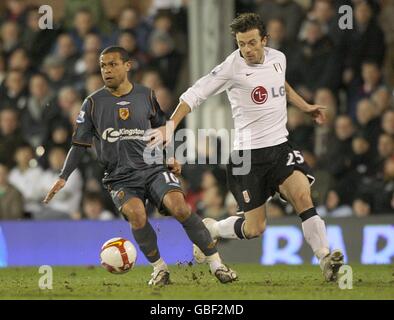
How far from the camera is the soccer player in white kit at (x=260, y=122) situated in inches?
347

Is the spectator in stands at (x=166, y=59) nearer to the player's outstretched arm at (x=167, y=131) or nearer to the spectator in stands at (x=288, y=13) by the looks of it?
the spectator in stands at (x=288, y=13)

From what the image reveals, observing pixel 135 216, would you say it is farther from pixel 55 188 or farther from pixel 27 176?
pixel 27 176

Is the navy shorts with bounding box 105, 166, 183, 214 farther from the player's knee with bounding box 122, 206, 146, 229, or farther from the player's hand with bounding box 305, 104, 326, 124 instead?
the player's hand with bounding box 305, 104, 326, 124

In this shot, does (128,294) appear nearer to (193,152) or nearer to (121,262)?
(121,262)

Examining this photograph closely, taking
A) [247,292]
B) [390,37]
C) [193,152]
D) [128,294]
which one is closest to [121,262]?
[128,294]

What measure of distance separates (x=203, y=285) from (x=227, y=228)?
A: 0.90 metres

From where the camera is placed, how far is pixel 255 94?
9023 mm

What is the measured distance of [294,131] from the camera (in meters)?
13.0

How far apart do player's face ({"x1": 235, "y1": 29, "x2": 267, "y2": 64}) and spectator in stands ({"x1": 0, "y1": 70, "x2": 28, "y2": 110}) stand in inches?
245

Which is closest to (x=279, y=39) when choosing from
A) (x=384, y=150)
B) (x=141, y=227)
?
(x=384, y=150)

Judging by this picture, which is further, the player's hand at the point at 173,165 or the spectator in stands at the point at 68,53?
→ the spectator in stands at the point at 68,53

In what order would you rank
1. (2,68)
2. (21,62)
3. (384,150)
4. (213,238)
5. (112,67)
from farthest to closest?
(2,68) → (21,62) → (384,150) → (213,238) → (112,67)

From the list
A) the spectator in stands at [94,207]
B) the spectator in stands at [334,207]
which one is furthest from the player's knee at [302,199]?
the spectator in stands at [94,207]

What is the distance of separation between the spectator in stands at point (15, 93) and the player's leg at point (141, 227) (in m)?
5.93
